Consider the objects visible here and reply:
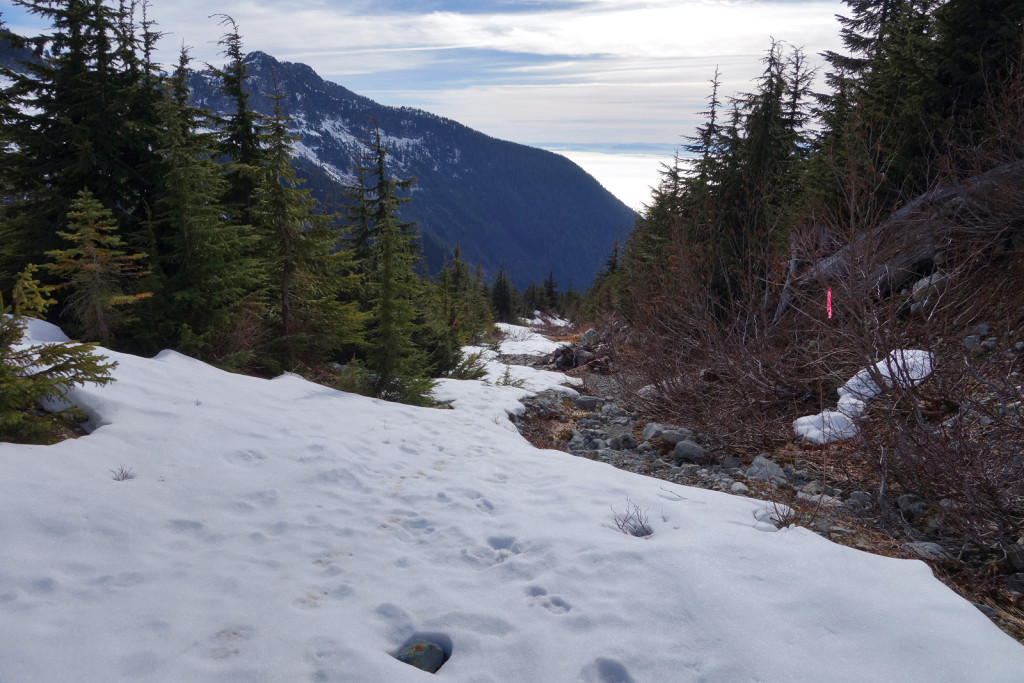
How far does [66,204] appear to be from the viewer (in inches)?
419

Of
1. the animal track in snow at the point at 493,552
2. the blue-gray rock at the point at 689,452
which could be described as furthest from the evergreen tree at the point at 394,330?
the animal track in snow at the point at 493,552

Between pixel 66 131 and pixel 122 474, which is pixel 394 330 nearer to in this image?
pixel 122 474

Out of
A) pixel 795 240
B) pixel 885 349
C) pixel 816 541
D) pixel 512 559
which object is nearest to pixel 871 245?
pixel 885 349

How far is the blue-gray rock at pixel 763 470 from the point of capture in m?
6.22

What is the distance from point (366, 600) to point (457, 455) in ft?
11.5

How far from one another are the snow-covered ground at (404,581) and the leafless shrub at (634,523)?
0.08 metres

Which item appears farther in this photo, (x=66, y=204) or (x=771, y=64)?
(x=771, y=64)

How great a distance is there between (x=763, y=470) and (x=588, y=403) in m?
6.26

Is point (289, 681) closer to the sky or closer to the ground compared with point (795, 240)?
closer to the ground

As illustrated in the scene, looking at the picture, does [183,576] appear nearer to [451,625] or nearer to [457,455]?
[451,625]

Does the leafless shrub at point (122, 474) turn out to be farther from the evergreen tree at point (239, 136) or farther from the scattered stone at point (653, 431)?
the evergreen tree at point (239, 136)

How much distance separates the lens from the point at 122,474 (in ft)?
14.5

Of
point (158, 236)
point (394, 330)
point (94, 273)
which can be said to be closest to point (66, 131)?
point (158, 236)

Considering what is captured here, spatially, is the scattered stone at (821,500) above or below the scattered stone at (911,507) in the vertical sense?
below
